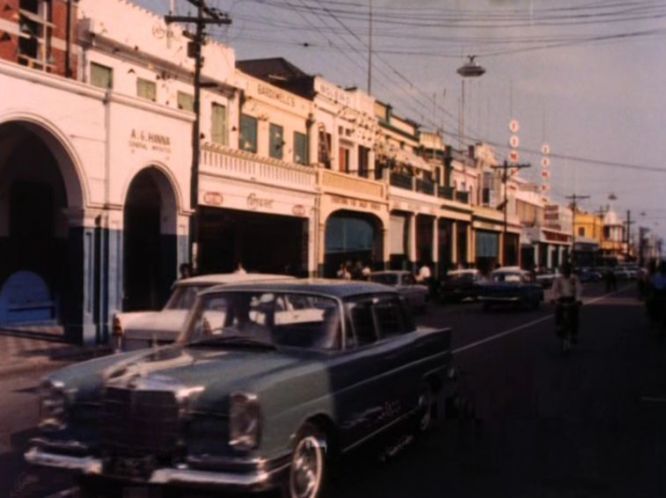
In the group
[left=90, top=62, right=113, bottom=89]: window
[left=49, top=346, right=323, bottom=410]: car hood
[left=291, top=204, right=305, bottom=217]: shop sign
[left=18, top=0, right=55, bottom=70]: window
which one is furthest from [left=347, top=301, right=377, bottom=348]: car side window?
[left=291, top=204, right=305, bottom=217]: shop sign

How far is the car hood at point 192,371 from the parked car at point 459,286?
2930cm

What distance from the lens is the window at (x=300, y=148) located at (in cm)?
3038

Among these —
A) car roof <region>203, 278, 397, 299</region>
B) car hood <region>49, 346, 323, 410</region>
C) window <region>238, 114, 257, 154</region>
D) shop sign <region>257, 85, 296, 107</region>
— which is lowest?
car hood <region>49, 346, 323, 410</region>

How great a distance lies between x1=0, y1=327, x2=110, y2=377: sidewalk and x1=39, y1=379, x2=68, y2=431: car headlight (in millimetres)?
8547

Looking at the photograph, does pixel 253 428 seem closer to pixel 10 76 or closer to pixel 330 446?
pixel 330 446

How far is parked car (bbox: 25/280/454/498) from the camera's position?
16.1ft

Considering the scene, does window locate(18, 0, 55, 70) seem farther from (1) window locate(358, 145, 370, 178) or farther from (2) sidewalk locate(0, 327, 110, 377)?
(1) window locate(358, 145, 370, 178)

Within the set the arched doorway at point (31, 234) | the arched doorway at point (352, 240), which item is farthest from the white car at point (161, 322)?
the arched doorway at point (352, 240)

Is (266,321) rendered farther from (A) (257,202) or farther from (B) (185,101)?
(A) (257,202)

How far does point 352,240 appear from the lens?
1346 inches

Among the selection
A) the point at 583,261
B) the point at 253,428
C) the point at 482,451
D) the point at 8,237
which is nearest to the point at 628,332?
the point at 482,451

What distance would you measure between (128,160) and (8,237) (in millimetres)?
3998

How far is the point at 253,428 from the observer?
490 cm

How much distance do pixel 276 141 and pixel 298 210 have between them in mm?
2624
